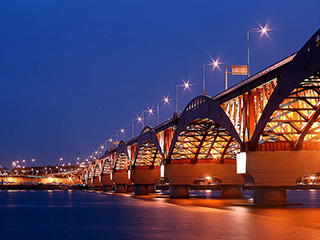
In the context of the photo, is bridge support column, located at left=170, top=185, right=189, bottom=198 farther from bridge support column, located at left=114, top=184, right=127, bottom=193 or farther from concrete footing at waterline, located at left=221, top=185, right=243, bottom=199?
bridge support column, located at left=114, top=184, right=127, bottom=193

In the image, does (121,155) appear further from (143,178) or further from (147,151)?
(143,178)

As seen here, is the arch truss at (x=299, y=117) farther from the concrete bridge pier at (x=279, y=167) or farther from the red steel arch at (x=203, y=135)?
the red steel arch at (x=203, y=135)

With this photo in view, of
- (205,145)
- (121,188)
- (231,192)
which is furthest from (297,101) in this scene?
(121,188)

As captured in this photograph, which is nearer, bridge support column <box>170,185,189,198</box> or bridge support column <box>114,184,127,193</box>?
bridge support column <box>170,185,189,198</box>

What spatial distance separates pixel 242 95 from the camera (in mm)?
55031

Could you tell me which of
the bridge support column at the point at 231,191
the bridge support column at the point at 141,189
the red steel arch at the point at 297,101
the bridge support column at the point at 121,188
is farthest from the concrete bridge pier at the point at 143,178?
the red steel arch at the point at 297,101

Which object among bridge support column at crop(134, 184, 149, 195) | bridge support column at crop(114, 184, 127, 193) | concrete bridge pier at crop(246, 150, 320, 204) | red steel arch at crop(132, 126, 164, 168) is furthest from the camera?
bridge support column at crop(114, 184, 127, 193)

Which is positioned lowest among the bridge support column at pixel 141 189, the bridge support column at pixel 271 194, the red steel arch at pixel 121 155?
the bridge support column at pixel 271 194

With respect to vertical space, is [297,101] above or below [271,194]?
above

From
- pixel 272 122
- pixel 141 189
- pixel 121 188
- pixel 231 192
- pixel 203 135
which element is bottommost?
pixel 231 192

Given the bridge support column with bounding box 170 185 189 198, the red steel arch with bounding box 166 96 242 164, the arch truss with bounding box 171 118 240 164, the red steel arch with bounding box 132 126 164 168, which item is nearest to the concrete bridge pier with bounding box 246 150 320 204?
the red steel arch with bounding box 166 96 242 164

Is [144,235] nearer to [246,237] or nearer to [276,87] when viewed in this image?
[246,237]

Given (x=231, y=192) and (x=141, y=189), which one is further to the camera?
(x=141, y=189)

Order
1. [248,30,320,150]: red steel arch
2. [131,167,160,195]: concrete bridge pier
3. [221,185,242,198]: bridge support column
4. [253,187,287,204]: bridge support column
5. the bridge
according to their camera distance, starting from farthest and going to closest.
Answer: [131,167,160,195]: concrete bridge pier < [221,185,242,198]: bridge support column < [253,187,287,204]: bridge support column < the bridge < [248,30,320,150]: red steel arch
